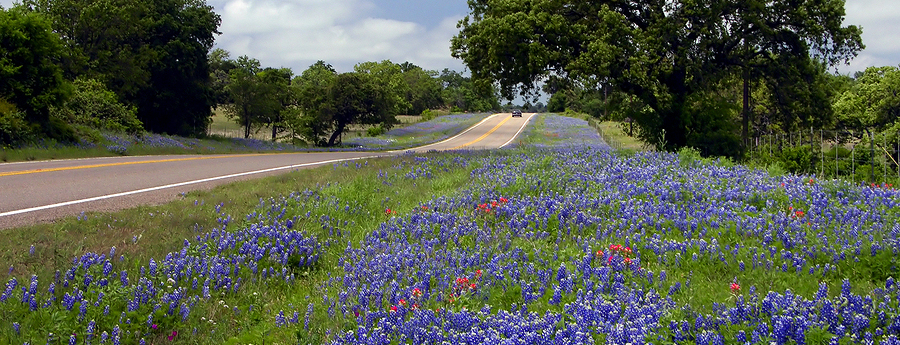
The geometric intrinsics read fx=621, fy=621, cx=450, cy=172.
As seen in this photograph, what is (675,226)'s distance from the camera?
6.11 metres

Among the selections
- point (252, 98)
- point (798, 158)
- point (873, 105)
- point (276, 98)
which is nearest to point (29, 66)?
point (252, 98)

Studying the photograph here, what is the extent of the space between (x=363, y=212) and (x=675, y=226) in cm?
367

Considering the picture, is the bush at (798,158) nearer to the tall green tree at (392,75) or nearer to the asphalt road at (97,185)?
the asphalt road at (97,185)

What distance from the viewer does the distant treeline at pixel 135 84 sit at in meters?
19.5

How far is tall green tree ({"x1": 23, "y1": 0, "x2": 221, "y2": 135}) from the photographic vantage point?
31219 mm

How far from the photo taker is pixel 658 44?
811 inches

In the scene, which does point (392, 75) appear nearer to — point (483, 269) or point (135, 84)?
point (135, 84)

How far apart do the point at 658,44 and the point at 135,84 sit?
88.3ft

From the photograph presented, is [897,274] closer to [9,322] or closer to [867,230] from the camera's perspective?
[867,230]

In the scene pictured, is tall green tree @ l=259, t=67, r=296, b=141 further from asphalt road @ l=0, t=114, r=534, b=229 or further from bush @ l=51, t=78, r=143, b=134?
asphalt road @ l=0, t=114, r=534, b=229

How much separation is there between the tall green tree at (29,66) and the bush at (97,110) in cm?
393

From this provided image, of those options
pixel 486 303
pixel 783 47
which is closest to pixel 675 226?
pixel 486 303

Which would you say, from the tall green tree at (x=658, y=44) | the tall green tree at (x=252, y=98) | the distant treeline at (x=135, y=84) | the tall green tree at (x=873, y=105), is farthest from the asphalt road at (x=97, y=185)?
the tall green tree at (x=873, y=105)

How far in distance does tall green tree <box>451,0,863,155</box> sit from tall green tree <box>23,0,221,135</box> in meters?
19.2
